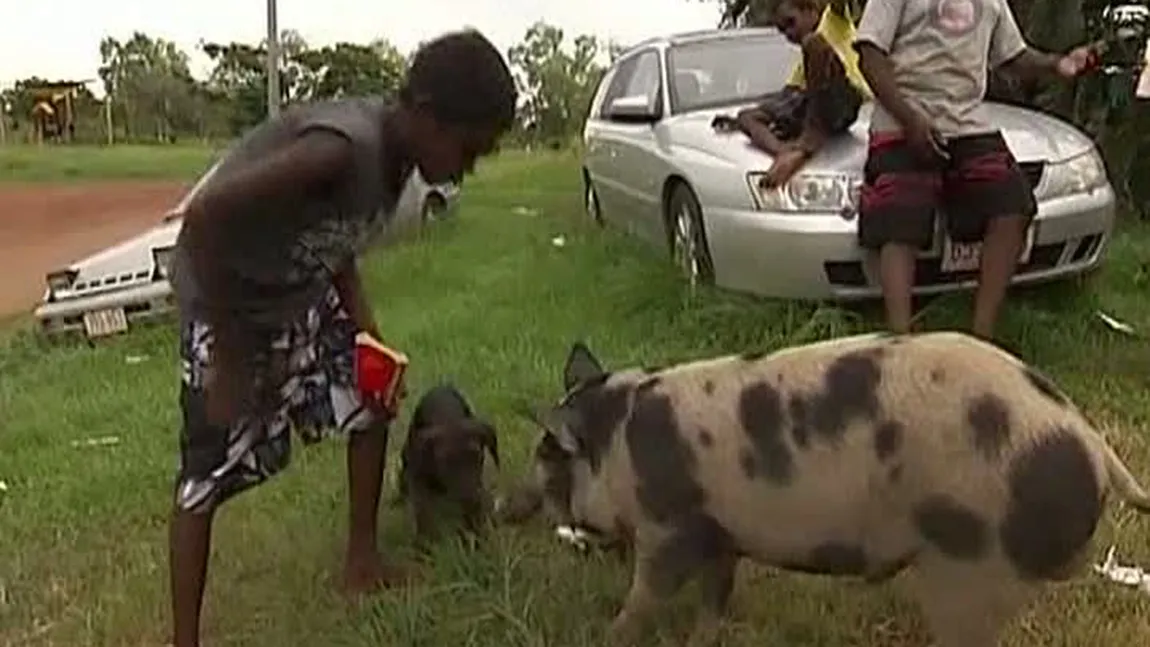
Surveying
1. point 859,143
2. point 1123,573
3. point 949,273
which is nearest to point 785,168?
point 859,143

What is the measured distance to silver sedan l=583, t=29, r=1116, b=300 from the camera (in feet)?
24.2

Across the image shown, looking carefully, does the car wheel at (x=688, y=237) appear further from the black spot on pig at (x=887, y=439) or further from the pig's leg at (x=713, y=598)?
the black spot on pig at (x=887, y=439)

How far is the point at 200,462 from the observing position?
175 inches

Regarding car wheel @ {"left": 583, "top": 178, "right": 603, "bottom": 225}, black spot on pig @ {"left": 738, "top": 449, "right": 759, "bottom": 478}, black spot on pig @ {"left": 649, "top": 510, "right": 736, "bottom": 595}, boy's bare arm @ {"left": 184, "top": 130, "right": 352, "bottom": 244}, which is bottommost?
car wheel @ {"left": 583, "top": 178, "right": 603, "bottom": 225}

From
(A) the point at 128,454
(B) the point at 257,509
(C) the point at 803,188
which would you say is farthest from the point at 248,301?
(C) the point at 803,188

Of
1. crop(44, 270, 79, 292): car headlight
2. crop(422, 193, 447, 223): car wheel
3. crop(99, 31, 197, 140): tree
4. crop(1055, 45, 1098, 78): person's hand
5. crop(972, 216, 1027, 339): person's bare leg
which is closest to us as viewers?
crop(1055, 45, 1098, 78): person's hand

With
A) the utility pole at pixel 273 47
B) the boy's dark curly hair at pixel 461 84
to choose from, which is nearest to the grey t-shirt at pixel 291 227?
the boy's dark curly hair at pixel 461 84

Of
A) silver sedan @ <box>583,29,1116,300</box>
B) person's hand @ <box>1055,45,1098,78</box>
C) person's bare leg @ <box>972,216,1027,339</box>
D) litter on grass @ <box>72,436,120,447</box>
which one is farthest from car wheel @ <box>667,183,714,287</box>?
litter on grass @ <box>72,436,120,447</box>

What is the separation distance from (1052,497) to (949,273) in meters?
3.57

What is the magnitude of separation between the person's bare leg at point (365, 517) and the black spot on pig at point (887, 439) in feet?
5.35

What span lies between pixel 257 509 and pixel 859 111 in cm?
335

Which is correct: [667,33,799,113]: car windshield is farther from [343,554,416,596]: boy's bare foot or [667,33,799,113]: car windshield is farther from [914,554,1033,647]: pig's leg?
[914,554,1033,647]: pig's leg

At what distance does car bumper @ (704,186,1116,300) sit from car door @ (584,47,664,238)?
1443 mm

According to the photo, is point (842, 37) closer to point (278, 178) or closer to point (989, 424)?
point (278, 178)
